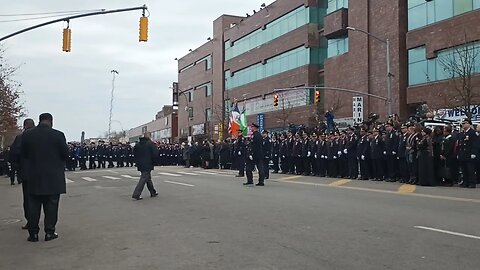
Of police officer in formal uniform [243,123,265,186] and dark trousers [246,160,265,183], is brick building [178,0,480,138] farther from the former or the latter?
dark trousers [246,160,265,183]

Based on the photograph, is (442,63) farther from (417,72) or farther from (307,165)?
(307,165)

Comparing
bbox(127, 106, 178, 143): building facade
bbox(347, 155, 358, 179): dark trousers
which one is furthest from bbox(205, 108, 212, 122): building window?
bbox(347, 155, 358, 179): dark trousers

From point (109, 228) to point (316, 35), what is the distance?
49098 millimetres

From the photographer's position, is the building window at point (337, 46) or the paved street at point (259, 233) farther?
the building window at point (337, 46)

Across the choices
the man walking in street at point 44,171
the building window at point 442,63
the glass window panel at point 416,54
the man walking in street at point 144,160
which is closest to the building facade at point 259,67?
the glass window panel at point 416,54

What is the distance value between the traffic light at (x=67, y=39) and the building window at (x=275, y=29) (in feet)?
125

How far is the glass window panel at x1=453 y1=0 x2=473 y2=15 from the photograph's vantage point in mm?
36375

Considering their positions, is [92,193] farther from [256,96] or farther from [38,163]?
[256,96]

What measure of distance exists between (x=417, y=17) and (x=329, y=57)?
12262 mm

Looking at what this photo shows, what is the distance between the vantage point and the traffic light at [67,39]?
2202cm

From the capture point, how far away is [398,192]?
50.6 feet

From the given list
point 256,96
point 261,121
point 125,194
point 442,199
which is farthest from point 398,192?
point 256,96

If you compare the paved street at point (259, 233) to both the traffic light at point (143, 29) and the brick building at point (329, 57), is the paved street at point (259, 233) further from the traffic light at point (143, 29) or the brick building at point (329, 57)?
the brick building at point (329, 57)

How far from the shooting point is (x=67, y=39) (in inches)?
870
